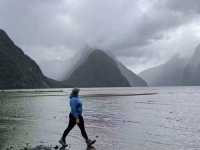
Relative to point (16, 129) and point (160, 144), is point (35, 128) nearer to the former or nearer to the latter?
point (16, 129)

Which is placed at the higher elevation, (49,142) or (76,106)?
(76,106)

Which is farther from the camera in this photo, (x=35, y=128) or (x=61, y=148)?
(x=35, y=128)

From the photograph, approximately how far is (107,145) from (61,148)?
126 inches

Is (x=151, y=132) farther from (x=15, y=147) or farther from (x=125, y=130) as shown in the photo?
(x=15, y=147)

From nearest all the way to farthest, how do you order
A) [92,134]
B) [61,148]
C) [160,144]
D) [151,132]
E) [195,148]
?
[61,148]
[195,148]
[160,144]
[92,134]
[151,132]

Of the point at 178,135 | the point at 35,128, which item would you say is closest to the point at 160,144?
the point at 178,135

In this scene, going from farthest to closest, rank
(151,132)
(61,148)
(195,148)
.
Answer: (151,132) < (195,148) < (61,148)

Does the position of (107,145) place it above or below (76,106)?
below

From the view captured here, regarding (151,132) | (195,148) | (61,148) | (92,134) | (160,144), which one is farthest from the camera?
(151,132)

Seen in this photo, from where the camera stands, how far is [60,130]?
99.1 feet

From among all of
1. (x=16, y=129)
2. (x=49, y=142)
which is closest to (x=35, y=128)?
(x=16, y=129)

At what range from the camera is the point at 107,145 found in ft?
73.5

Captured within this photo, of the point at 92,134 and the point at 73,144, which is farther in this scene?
the point at 92,134

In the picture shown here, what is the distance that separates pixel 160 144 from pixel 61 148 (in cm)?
676
